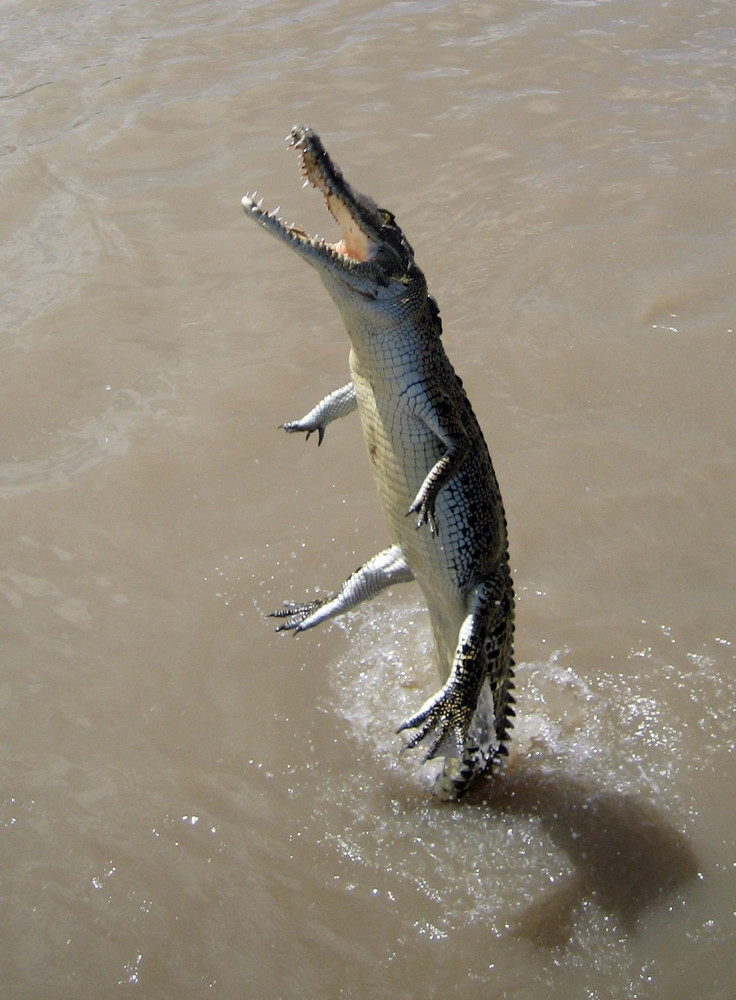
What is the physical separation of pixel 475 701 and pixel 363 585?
2.35 feet

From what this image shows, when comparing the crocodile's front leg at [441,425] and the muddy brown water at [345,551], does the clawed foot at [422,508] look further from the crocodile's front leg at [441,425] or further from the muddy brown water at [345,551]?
the muddy brown water at [345,551]

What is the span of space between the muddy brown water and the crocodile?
0.55m

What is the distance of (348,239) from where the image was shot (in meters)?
3.40

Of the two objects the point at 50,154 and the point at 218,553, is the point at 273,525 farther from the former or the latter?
the point at 50,154

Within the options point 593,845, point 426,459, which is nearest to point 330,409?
point 426,459

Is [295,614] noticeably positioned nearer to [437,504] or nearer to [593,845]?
[437,504]

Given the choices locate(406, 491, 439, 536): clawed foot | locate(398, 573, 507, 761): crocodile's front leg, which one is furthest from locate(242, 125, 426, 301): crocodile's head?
locate(398, 573, 507, 761): crocodile's front leg

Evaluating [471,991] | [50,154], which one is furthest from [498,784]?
[50,154]

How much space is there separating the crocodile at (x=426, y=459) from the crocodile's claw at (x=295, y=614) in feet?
1.70

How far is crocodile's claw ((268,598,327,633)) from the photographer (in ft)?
13.4

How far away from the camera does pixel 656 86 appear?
7891 millimetres

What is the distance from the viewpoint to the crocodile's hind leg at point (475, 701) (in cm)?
338

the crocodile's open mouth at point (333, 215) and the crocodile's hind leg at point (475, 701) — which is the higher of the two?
the crocodile's open mouth at point (333, 215)

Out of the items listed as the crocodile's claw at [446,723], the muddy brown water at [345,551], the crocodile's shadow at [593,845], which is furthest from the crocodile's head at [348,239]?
the crocodile's shadow at [593,845]
